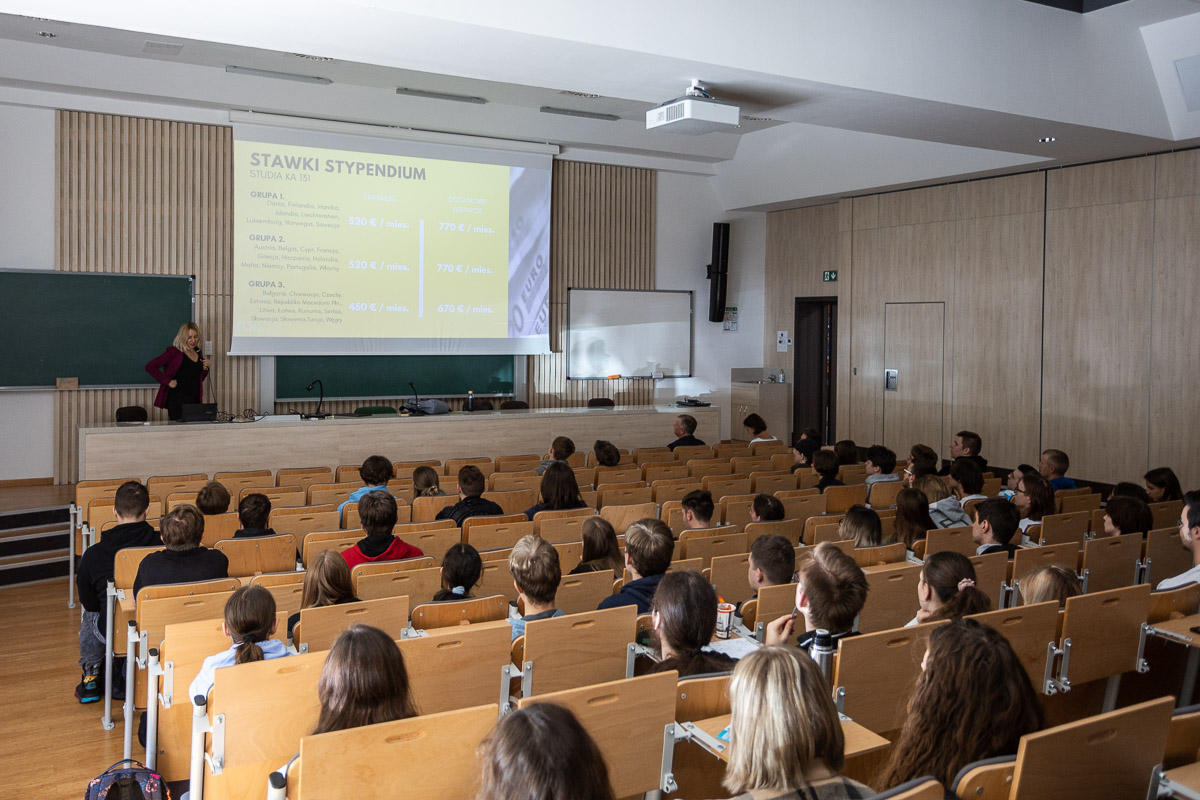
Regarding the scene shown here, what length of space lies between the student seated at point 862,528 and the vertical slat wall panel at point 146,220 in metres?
7.99

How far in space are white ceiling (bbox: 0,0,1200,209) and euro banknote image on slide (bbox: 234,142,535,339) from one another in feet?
2.07

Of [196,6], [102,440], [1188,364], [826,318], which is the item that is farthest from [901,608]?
[826,318]

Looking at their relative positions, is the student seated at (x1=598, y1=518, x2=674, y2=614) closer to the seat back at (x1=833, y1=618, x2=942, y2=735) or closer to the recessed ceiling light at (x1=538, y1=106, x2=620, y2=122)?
the seat back at (x1=833, y1=618, x2=942, y2=735)

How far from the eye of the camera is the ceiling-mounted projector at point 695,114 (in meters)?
6.54

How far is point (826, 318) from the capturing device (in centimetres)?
1409

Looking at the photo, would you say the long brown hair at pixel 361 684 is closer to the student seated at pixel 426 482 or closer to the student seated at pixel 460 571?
the student seated at pixel 460 571

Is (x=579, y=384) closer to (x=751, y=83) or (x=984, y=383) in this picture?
(x=984, y=383)

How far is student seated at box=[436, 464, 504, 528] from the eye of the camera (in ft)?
19.8

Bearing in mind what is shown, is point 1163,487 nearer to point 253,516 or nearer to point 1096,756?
point 1096,756

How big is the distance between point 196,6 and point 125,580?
322 cm

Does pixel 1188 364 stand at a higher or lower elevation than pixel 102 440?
higher

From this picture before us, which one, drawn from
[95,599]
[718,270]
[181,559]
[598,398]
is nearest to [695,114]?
[181,559]

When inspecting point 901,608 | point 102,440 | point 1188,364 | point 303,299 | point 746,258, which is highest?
point 746,258

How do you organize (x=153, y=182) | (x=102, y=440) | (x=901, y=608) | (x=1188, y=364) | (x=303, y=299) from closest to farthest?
(x=901, y=608) < (x=102, y=440) < (x=1188, y=364) < (x=153, y=182) < (x=303, y=299)
